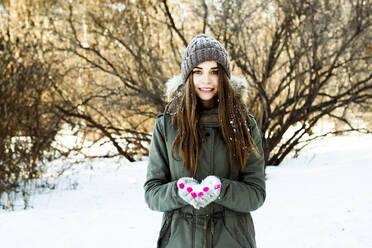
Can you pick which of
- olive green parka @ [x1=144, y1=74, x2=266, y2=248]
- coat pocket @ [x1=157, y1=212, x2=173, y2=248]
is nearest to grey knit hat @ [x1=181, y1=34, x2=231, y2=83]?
olive green parka @ [x1=144, y1=74, x2=266, y2=248]

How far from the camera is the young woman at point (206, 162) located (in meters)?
1.38

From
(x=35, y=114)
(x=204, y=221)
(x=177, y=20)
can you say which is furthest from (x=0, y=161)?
(x=177, y=20)

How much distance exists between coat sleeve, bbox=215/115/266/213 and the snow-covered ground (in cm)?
185

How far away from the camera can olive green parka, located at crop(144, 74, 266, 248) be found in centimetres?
139

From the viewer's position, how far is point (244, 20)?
569cm

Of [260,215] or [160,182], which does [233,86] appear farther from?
[260,215]

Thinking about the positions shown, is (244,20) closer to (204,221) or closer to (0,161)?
(0,161)

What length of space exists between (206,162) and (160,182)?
225mm

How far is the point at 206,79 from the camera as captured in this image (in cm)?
155

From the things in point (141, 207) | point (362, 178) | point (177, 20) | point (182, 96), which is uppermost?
point (177, 20)

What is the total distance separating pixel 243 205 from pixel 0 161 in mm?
4113

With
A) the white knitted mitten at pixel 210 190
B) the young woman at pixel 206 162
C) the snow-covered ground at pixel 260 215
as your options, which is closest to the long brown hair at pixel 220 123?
the young woman at pixel 206 162

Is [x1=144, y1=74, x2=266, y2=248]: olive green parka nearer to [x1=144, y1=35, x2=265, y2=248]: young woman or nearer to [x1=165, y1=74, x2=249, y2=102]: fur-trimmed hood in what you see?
[x1=144, y1=35, x2=265, y2=248]: young woman

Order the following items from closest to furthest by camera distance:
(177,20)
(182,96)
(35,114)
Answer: (182,96)
(35,114)
(177,20)
